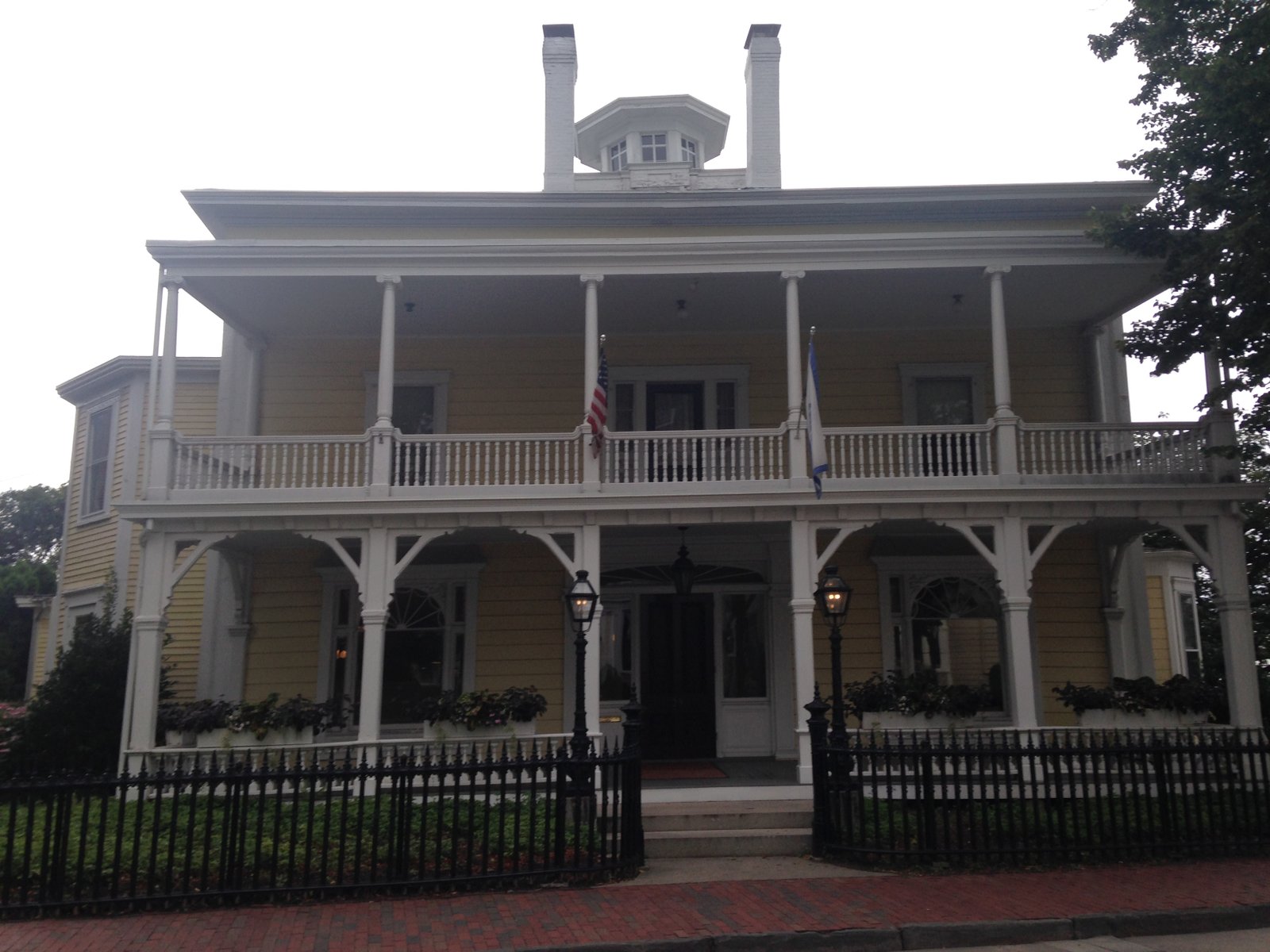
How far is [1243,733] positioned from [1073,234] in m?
6.61

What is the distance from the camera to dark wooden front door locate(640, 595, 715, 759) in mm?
15211

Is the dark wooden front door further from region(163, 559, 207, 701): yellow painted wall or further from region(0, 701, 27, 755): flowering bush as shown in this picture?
region(0, 701, 27, 755): flowering bush

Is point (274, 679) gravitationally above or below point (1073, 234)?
below

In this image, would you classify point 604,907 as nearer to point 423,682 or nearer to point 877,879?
point 877,879

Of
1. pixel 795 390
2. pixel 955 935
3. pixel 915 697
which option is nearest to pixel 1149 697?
pixel 915 697

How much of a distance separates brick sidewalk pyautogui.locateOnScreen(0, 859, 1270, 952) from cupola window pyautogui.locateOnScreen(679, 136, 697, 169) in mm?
18088

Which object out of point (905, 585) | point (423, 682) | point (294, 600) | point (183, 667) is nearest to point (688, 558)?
point (905, 585)

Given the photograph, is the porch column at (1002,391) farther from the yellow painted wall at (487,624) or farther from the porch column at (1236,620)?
the yellow painted wall at (487,624)

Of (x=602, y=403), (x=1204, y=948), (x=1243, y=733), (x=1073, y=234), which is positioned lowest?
(x=1204, y=948)

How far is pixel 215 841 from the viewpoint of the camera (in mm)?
9617

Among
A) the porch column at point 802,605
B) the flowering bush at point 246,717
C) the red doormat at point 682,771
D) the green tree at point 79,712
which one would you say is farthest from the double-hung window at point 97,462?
the porch column at point 802,605

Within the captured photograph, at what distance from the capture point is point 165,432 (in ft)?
43.3

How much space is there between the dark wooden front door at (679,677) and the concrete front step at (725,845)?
16.6 feet

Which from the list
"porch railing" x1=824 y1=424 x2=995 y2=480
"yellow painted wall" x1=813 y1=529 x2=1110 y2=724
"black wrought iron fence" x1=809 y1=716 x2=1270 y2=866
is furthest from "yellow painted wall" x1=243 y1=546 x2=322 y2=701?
"black wrought iron fence" x1=809 y1=716 x2=1270 y2=866
